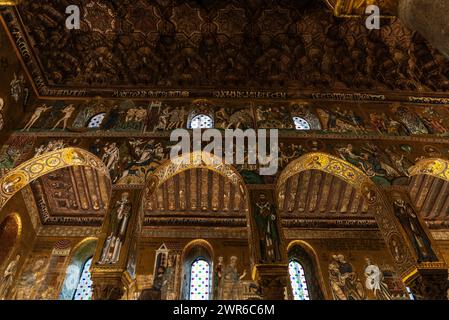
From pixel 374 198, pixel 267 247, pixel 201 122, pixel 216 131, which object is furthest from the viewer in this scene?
pixel 201 122

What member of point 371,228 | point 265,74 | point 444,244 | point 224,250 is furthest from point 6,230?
point 444,244

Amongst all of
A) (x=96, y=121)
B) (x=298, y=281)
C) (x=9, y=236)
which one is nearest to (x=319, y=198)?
(x=298, y=281)

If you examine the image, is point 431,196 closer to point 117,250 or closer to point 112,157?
point 117,250

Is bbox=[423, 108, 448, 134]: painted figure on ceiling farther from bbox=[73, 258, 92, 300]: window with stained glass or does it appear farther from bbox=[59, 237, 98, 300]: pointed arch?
bbox=[59, 237, 98, 300]: pointed arch

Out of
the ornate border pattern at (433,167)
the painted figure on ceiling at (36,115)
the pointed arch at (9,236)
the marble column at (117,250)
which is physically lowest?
the marble column at (117,250)

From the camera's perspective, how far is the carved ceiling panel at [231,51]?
9.58 meters

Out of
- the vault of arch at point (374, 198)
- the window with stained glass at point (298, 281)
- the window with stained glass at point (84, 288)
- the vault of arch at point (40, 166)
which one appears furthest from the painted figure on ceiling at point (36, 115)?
the window with stained glass at point (298, 281)

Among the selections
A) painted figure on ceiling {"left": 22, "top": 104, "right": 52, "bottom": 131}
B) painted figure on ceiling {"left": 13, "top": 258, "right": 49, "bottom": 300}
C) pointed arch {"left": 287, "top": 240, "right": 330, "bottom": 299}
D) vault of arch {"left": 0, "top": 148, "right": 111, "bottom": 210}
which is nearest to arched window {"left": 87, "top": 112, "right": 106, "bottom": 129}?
vault of arch {"left": 0, "top": 148, "right": 111, "bottom": 210}

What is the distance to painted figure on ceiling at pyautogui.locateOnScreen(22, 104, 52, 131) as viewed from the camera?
8279 millimetres

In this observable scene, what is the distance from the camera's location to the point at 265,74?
10.2 m

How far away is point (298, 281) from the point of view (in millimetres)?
9445

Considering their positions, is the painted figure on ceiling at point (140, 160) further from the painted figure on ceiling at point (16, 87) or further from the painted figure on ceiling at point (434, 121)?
the painted figure on ceiling at point (434, 121)

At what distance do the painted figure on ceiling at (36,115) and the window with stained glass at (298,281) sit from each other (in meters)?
8.58

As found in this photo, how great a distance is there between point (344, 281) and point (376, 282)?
38.9 inches
